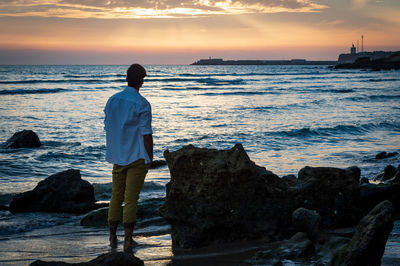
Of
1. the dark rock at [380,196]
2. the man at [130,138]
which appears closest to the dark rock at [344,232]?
the dark rock at [380,196]

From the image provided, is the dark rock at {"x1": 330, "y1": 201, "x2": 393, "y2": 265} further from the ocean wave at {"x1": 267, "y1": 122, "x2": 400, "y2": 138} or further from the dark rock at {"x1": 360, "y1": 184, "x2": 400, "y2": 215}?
the ocean wave at {"x1": 267, "y1": 122, "x2": 400, "y2": 138}

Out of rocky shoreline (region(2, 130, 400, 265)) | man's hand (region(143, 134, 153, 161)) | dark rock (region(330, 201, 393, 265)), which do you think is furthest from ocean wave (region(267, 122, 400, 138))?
dark rock (region(330, 201, 393, 265))

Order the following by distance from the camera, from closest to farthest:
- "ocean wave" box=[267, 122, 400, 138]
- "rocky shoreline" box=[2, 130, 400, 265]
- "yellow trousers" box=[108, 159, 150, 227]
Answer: "rocky shoreline" box=[2, 130, 400, 265], "yellow trousers" box=[108, 159, 150, 227], "ocean wave" box=[267, 122, 400, 138]

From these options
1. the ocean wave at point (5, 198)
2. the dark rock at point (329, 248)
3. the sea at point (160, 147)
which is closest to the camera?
the dark rock at point (329, 248)

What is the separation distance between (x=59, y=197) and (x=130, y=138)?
9.25 ft

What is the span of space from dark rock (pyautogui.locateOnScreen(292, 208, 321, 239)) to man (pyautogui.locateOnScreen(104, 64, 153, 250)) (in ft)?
5.15

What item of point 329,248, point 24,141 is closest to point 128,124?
point 329,248

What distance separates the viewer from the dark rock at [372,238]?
10.1 ft

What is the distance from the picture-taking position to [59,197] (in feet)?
22.4

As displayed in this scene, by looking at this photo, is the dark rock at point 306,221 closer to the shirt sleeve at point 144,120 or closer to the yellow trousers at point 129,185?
the yellow trousers at point 129,185

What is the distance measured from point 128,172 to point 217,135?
10860 mm

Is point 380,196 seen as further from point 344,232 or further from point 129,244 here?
point 129,244

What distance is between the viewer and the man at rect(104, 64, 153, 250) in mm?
4496

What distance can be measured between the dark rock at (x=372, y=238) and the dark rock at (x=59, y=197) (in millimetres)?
4519
